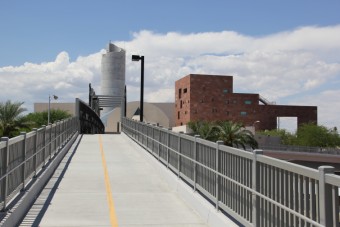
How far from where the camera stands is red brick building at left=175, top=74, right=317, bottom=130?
123688mm

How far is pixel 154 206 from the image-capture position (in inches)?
417

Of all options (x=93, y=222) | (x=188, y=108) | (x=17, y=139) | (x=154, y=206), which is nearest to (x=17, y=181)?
(x=17, y=139)

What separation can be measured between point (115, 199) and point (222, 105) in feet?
378

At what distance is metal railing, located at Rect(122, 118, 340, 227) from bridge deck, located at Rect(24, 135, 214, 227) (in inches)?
32.2

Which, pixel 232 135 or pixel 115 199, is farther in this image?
pixel 232 135

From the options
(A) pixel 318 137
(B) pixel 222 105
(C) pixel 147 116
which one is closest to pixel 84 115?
(A) pixel 318 137

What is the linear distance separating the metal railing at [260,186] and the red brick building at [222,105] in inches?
4404

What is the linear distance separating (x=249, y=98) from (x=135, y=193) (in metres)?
117

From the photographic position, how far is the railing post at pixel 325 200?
4512 mm

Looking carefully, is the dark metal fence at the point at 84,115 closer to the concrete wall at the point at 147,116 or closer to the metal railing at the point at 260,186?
the metal railing at the point at 260,186

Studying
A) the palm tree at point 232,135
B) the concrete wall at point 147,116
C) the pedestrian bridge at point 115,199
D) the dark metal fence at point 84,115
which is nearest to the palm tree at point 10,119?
the dark metal fence at point 84,115

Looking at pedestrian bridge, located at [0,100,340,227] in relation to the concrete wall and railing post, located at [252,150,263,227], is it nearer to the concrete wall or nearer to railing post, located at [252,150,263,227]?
railing post, located at [252,150,263,227]

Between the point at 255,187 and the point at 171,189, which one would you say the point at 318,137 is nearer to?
the point at 171,189

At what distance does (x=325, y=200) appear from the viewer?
4527mm
